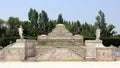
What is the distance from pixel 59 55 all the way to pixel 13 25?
29795mm

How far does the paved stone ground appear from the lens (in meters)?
26.5

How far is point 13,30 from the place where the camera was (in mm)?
53656

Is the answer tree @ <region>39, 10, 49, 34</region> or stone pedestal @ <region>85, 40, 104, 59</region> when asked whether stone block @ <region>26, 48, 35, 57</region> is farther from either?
tree @ <region>39, 10, 49, 34</region>

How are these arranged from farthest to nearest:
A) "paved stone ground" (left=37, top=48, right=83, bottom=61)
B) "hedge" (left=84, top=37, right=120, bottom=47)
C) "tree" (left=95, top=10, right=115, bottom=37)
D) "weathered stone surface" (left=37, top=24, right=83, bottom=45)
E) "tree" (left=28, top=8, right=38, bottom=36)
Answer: "tree" (left=95, top=10, right=115, bottom=37) → "tree" (left=28, top=8, right=38, bottom=36) → "hedge" (left=84, top=37, right=120, bottom=47) → "weathered stone surface" (left=37, top=24, right=83, bottom=45) → "paved stone ground" (left=37, top=48, right=83, bottom=61)

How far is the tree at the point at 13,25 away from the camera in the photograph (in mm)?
53688

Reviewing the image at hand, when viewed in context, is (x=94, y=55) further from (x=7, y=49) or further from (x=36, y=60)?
(x=7, y=49)

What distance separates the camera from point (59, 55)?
2664 cm

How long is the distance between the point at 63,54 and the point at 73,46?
2656 mm

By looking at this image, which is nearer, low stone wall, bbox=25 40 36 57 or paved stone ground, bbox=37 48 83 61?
paved stone ground, bbox=37 48 83 61

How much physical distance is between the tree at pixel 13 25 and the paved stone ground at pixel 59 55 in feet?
91.7

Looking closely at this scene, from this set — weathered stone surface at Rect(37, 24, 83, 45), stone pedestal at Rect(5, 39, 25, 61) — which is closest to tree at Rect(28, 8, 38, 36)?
weathered stone surface at Rect(37, 24, 83, 45)

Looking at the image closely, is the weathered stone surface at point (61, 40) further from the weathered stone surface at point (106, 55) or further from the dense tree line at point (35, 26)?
the dense tree line at point (35, 26)

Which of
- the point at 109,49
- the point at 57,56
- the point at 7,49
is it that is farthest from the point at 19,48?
the point at 109,49

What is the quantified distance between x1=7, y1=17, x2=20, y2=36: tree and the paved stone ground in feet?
91.7
